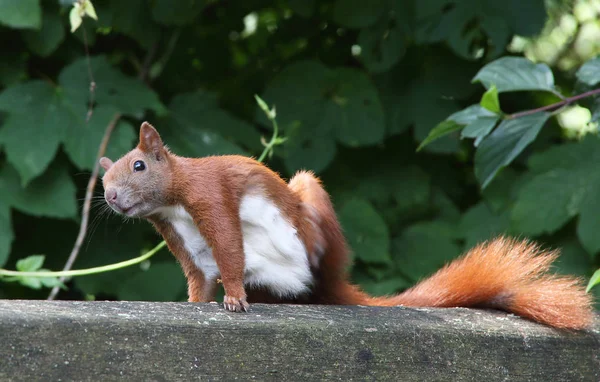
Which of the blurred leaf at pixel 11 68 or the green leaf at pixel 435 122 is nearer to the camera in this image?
the blurred leaf at pixel 11 68

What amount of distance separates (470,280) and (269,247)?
468mm

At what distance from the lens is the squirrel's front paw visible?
1.57 metres

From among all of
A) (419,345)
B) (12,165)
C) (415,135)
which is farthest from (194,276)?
(415,135)

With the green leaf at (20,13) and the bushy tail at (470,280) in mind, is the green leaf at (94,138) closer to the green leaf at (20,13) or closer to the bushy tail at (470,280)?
the green leaf at (20,13)

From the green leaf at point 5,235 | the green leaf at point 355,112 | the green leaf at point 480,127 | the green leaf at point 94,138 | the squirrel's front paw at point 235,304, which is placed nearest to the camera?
the squirrel's front paw at point 235,304

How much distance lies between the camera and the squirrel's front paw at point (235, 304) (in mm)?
1567

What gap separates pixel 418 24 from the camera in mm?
3055

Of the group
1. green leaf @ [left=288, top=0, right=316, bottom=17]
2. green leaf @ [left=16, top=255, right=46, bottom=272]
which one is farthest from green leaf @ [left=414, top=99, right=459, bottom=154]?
green leaf @ [left=16, top=255, right=46, bottom=272]

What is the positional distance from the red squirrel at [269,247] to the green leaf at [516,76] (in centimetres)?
36

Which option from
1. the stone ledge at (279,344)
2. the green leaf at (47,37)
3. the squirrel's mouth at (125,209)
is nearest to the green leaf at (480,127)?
the stone ledge at (279,344)

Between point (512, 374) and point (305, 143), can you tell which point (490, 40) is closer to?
point (305, 143)

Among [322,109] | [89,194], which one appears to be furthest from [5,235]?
[322,109]

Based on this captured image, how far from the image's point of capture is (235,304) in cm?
158

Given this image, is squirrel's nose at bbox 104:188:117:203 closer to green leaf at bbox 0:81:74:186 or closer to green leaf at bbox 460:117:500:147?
green leaf at bbox 460:117:500:147
